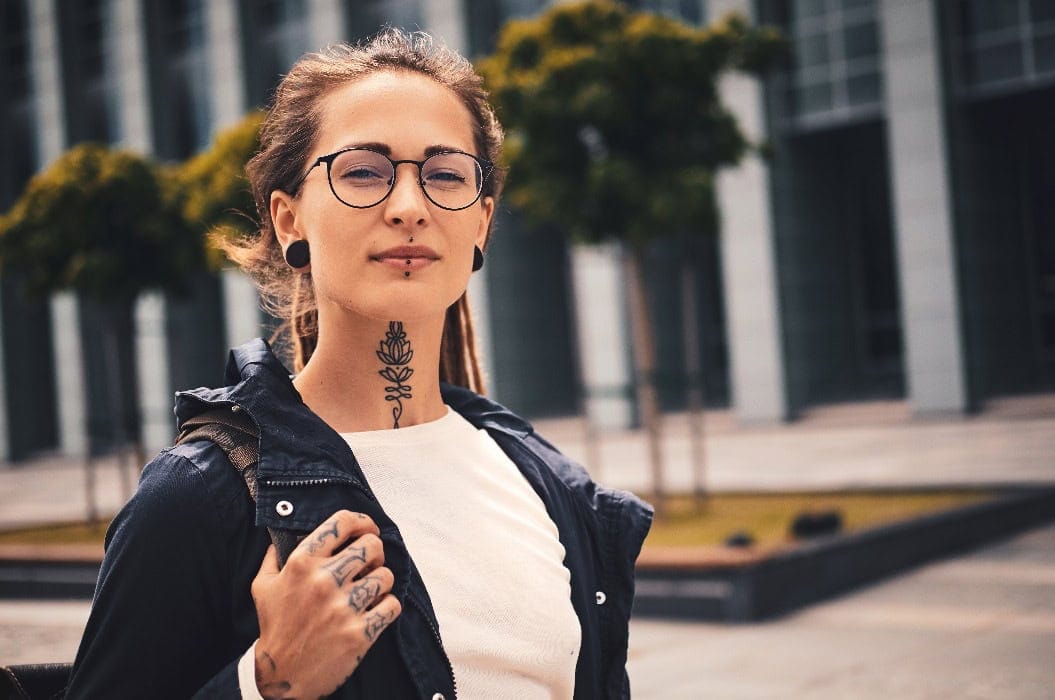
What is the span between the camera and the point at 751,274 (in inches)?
973

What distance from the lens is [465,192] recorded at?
179 centimetres

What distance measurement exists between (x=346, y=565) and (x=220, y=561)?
0.16 metres

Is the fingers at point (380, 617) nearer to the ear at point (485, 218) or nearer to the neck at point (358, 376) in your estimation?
the neck at point (358, 376)

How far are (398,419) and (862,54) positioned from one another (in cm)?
2450

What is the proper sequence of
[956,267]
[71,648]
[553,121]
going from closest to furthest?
[71,648] → [553,121] → [956,267]

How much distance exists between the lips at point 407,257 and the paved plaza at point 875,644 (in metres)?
4.16

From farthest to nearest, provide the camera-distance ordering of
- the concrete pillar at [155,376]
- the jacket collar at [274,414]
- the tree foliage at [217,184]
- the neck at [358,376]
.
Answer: the concrete pillar at [155,376]
the tree foliage at [217,184]
the neck at [358,376]
the jacket collar at [274,414]

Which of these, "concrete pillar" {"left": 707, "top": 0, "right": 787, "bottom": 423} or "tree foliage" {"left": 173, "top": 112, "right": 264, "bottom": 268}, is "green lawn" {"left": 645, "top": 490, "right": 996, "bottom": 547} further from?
"concrete pillar" {"left": 707, "top": 0, "right": 787, "bottom": 423}

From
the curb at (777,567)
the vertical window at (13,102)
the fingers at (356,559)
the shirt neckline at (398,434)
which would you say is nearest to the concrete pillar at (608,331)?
the curb at (777,567)

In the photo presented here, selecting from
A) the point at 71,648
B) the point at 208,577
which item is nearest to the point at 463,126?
the point at 208,577

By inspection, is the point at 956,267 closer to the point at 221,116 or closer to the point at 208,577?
the point at 221,116

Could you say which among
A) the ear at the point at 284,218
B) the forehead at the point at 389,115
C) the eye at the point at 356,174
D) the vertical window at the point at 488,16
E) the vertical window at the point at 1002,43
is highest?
the vertical window at the point at 488,16

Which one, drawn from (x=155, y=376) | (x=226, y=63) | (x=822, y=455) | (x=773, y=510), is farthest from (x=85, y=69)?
(x=773, y=510)

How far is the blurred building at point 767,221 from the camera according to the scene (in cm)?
2275
